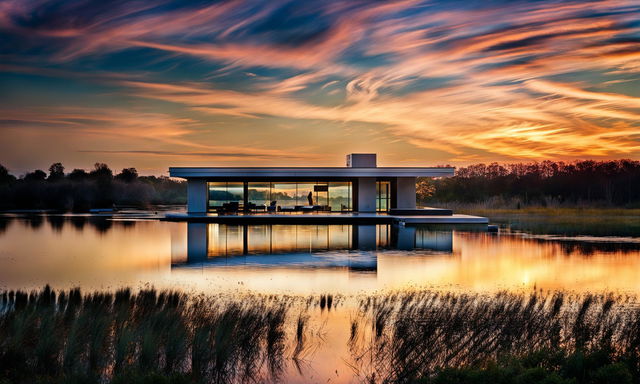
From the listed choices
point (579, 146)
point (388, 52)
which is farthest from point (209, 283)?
point (579, 146)

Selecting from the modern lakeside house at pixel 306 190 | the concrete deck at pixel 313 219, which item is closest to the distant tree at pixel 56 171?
the modern lakeside house at pixel 306 190

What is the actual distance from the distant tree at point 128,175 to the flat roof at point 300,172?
3870cm

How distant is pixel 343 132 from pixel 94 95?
15.0 meters

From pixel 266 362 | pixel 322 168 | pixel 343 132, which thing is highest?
pixel 343 132

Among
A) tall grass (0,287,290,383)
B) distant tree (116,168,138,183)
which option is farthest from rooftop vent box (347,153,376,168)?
distant tree (116,168,138,183)

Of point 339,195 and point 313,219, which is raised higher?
point 339,195

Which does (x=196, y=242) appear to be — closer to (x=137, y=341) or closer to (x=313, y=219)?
(x=313, y=219)

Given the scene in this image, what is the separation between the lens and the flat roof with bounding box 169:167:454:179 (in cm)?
3095

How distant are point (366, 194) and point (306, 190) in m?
4.21

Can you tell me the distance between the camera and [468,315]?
836cm

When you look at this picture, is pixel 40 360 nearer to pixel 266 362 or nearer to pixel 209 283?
pixel 266 362

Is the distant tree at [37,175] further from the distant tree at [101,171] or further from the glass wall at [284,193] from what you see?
the glass wall at [284,193]

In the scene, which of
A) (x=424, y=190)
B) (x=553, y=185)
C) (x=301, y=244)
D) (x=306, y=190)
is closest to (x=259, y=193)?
(x=306, y=190)

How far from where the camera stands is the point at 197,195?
106ft
